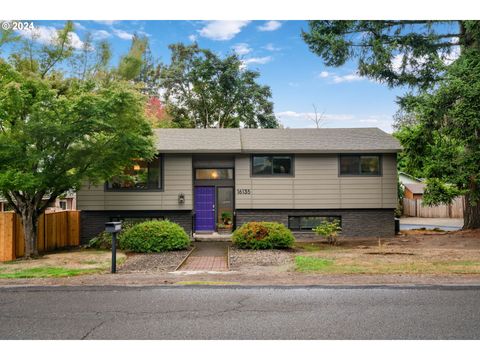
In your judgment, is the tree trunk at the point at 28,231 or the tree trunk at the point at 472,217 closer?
the tree trunk at the point at 28,231

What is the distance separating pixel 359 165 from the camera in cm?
1844

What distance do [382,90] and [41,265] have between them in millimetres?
16107

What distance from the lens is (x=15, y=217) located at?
13188 millimetres

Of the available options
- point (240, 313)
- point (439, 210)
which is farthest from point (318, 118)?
point (240, 313)

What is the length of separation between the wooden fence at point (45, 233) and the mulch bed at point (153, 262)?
3.39 m

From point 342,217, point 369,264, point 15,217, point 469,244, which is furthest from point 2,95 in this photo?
point 469,244

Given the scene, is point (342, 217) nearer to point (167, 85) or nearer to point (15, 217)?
point (15, 217)

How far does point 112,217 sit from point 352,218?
10.1 metres

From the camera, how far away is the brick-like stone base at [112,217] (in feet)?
58.6

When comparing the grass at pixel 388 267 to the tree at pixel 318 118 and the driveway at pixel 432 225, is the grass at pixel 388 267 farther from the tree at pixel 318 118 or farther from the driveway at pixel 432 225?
the tree at pixel 318 118

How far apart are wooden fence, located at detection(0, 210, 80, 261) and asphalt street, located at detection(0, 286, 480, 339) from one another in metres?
5.72

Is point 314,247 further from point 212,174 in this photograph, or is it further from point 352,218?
point 212,174

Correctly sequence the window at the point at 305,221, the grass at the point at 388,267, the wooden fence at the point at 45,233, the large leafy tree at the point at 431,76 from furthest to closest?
the window at the point at 305,221
the large leafy tree at the point at 431,76
the wooden fence at the point at 45,233
the grass at the point at 388,267

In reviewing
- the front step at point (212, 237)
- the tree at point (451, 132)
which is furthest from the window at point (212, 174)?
the tree at point (451, 132)
